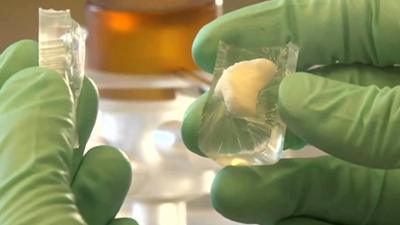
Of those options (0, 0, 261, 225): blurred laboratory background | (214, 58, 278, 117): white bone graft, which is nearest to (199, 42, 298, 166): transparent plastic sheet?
(214, 58, 278, 117): white bone graft

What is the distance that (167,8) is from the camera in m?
0.90

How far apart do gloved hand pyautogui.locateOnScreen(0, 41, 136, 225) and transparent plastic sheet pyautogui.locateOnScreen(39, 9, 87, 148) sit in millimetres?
17

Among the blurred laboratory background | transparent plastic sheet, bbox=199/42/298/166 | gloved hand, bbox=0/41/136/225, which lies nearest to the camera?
gloved hand, bbox=0/41/136/225

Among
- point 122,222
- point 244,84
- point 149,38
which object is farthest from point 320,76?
point 149,38

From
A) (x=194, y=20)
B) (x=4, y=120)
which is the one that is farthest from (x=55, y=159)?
(x=194, y=20)

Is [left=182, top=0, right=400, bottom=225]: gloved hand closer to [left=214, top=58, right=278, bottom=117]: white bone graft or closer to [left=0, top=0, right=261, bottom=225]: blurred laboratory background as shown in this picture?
[left=214, top=58, right=278, bottom=117]: white bone graft

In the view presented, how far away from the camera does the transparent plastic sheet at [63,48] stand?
1.82 ft

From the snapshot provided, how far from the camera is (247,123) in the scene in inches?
22.6

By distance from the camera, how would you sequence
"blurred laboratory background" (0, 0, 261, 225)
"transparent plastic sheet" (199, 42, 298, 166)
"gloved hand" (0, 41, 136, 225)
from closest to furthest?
"gloved hand" (0, 41, 136, 225)
"transparent plastic sheet" (199, 42, 298, 166)
"blurred laboratory background" (0, 0, 261, 225)

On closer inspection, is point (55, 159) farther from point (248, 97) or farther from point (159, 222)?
point (159, 222)

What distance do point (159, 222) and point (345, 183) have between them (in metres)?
0.26

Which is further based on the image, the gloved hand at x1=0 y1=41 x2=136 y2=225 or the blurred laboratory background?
the blurred laboratory background

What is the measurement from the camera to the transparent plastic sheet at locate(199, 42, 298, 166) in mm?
Answer: 572

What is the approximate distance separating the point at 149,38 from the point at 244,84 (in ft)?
1.17
